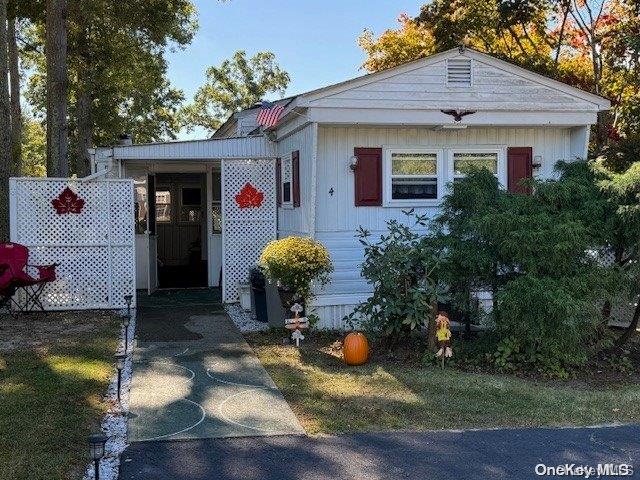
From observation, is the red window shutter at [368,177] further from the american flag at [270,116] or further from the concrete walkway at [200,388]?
the concrete walkway at [200,388]

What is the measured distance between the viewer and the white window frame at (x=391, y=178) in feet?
28.6

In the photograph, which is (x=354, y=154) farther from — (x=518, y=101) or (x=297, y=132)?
(x=518, y=101)

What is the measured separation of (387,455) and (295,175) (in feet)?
18.2

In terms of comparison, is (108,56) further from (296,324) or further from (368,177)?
(296,324)

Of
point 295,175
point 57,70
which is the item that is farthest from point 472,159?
point 57,70

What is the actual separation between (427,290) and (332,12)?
17908 millimetres

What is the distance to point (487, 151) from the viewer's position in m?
9.03

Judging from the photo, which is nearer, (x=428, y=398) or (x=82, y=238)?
(x=428, y=398)

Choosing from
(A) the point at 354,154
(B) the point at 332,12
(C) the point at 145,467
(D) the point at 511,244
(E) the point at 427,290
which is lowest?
(C) the point at 145,467

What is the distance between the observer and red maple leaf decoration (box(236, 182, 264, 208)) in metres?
10.2

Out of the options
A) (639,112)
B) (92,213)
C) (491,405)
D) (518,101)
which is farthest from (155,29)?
(491,405)

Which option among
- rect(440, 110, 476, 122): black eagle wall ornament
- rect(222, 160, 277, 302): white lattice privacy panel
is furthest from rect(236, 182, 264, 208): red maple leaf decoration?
rect(440, 110, 476, 122): black eagle wall ornament

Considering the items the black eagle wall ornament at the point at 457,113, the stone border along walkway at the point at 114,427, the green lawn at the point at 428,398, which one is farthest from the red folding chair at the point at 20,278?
the black eagle wall ornament at the point at 457,113

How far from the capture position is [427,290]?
21.7 feet
